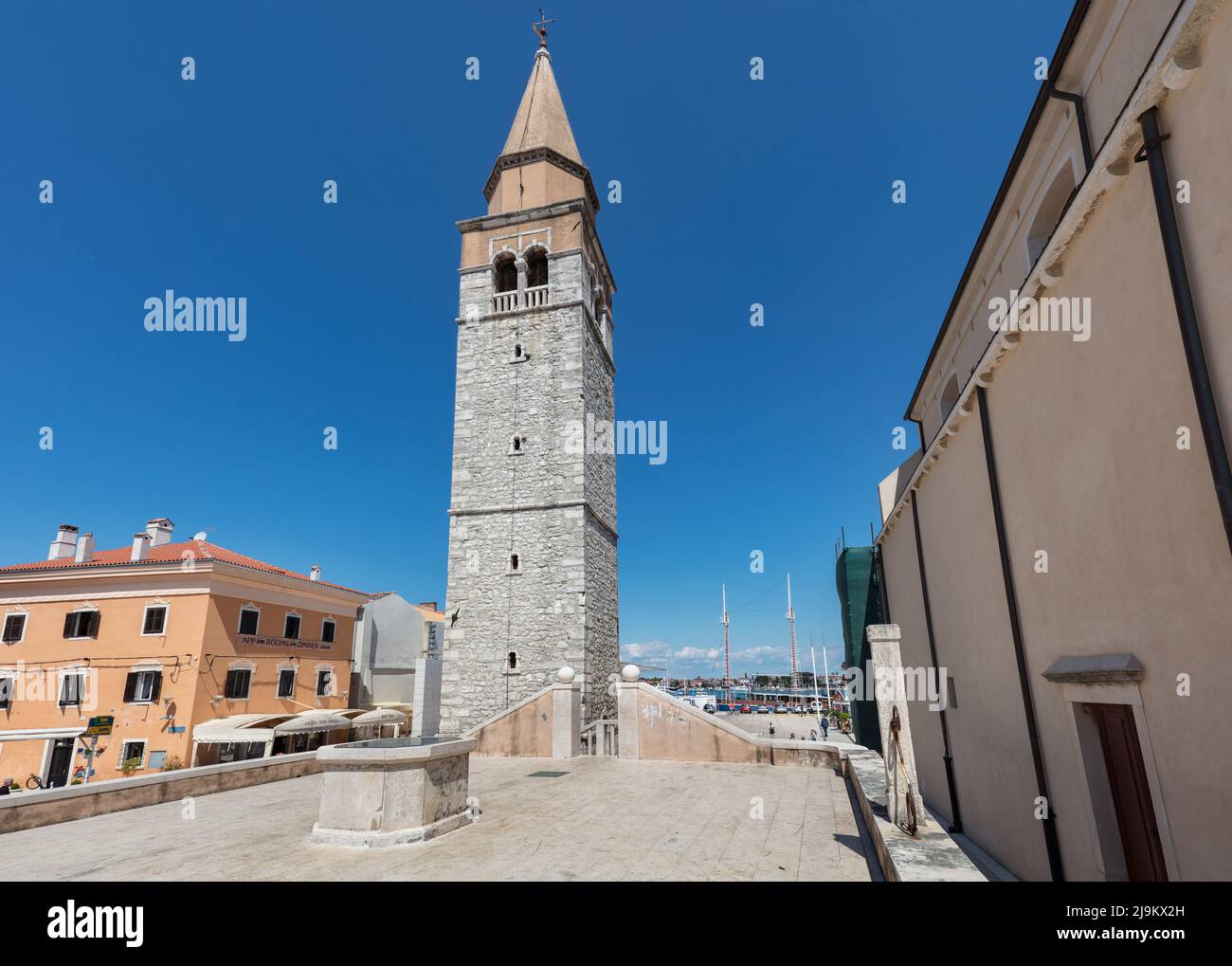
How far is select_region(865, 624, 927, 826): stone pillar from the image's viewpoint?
6105mm

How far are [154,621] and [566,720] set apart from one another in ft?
53.2

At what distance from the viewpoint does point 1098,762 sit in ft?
16.6

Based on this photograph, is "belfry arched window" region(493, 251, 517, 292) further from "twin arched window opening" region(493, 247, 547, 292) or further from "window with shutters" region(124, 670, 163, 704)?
"window with shutters" region(124, 670, 163, 704)

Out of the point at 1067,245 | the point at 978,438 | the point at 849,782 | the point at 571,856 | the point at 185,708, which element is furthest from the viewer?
the point at 185,708

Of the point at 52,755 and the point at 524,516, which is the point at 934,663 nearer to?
the point at 524,516

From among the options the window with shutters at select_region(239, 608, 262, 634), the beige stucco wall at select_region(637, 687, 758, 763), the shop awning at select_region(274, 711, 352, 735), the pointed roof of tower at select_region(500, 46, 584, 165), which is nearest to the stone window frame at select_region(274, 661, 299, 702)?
the window with shutters at select_region(239, 608, 262, 634)

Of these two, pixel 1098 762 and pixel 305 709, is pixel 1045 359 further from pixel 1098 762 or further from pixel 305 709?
pixel 305 709

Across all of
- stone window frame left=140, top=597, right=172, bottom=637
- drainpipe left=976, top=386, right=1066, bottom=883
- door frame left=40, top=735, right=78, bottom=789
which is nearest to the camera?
drainpipe left=976, top=386, right=1066, bottom=883

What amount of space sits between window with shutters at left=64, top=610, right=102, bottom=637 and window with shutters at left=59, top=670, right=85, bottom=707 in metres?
1.32

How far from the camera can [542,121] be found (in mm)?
24906

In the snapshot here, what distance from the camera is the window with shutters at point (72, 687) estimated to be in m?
21.1
